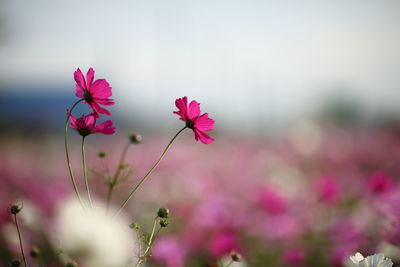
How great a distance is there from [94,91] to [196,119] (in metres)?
0.18

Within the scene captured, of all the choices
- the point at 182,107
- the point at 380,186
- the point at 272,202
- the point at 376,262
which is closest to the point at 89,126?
the point at 182,107

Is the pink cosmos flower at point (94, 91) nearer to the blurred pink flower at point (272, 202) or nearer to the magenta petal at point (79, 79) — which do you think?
the magenta petal at point (79, 79)

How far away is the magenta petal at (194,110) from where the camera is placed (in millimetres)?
697

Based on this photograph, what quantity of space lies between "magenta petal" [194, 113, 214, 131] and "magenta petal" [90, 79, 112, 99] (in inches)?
6.1

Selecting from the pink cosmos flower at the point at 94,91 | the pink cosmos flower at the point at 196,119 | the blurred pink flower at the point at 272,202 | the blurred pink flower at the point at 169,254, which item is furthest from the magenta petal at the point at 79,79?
the blurred pink flower at the point at 272,202

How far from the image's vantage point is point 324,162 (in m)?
3.60

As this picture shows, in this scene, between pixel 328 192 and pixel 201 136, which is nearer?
pixel 201 136

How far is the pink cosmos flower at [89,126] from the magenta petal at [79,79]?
0.17 ft

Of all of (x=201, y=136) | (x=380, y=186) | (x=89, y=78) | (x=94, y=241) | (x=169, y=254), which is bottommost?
(x=169, y=254)

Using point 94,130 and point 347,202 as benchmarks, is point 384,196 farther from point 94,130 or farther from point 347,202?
point 94,130

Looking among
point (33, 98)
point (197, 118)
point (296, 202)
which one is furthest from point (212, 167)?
point (33, 98)

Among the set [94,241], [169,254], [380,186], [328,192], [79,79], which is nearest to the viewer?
[94,241]

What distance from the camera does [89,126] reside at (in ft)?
2.17

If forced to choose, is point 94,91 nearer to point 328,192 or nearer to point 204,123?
point 204,123
